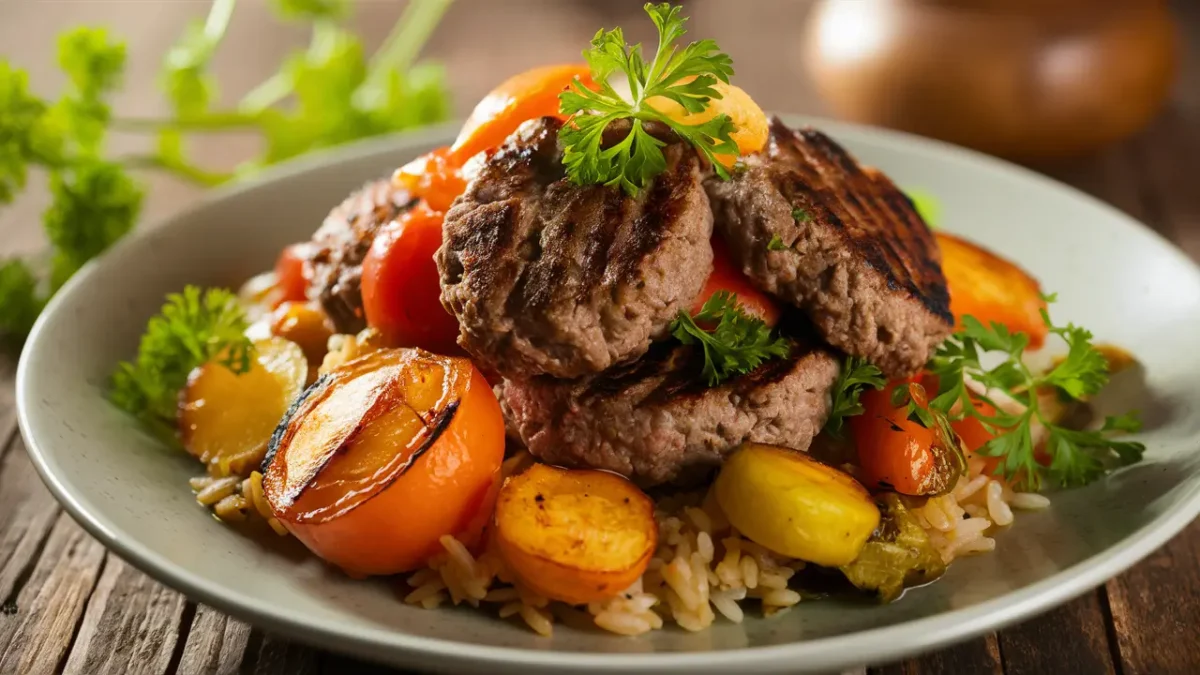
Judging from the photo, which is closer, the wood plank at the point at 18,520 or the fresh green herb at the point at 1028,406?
the fresh green herb at the point at 1028,406

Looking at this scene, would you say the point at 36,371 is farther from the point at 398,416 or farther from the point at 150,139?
the point at 150,139

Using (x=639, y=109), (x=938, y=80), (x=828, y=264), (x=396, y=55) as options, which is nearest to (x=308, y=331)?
(x=639, y=109)

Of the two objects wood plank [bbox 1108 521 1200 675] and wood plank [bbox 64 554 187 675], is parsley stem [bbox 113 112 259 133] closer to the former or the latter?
wood plank [bbox 64 554 187 675]

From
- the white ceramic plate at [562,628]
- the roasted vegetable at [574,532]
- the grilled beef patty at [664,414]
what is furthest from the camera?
the grilled beef patty at [664,414]

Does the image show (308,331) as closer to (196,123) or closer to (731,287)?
(731,287)

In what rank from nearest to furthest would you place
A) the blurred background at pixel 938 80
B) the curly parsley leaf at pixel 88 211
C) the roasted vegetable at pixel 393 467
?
the roasted vegetable at pixel 393 467, the curly parsley leaf at pixel 88 211, the blurred background at pixel 938 80

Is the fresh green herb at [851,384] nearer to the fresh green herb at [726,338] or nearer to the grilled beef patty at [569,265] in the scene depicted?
the fresh green herb at [726,338]

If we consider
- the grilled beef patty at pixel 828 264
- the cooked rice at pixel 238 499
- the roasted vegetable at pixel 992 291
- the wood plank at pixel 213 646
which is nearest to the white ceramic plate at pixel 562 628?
the cooked rice at pixel 238 499

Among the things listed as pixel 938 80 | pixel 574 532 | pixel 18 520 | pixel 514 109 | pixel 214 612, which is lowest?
pixel 18 520
